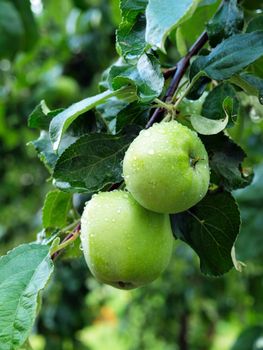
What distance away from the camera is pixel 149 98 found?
23.8 inches

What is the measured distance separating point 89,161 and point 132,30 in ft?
0.49

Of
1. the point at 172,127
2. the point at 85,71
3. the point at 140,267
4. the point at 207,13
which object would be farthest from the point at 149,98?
the point at 85,71

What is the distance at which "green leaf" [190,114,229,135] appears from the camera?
626mm

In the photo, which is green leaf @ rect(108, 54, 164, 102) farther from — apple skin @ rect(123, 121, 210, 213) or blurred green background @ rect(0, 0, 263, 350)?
blurred green background @ rect(0, 0, 263, 350)

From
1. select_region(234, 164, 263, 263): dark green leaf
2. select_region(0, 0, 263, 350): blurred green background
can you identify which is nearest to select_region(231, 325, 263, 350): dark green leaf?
select_region(0, 0, 263, 350): blurred green background

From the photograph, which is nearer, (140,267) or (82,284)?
(140,267)

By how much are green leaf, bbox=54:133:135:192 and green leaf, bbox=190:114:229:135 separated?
80 millimetres

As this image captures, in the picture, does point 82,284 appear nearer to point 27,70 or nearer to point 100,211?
point 27,70

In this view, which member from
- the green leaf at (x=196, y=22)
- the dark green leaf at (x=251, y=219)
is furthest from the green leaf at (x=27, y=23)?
the green leaf at (x=196, y=22)

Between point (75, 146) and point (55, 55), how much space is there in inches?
78.5

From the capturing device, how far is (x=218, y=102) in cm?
70

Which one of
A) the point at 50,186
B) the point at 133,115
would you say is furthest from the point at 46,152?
the point at 50,186

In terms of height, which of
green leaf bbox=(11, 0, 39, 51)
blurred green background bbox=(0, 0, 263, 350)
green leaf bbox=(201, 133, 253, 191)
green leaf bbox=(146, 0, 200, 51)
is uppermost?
green leaf bbox=(146, 0, 200, 51)

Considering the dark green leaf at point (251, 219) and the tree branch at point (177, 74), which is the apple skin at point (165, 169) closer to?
the tree branch at point (177, 74)
